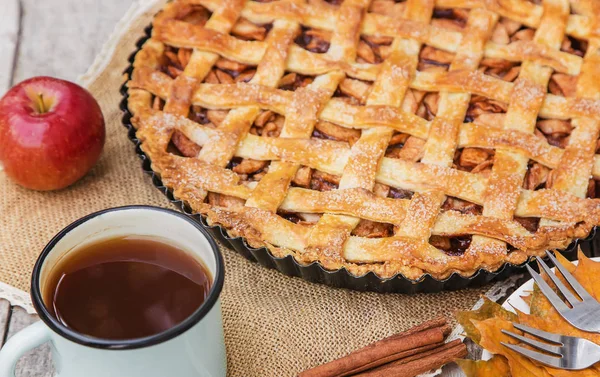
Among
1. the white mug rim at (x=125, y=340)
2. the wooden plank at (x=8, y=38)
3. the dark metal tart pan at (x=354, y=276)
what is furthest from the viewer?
the wooden plank at (x=8, y=38)

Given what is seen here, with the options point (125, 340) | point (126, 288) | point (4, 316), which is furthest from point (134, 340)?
point (4, 316)

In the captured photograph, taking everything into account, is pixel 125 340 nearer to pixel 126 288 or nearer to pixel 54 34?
pixel 126 288

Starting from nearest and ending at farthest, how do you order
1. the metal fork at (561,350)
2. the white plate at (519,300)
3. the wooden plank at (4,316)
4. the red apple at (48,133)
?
the metal fork at (561,350) → the white plate at (519,300) → the wooden plank at (4,316) → the red apple at (48,133)

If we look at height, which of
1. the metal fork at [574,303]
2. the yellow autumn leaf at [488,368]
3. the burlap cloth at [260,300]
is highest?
the metal fork at [574,303]

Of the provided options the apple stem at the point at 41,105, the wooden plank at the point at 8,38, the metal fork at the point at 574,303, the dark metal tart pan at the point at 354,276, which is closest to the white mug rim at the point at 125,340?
the dark metal tart pan at the point at 354,276

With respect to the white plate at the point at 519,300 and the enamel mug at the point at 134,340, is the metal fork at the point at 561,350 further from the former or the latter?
the enamel mug at the point at 134,340

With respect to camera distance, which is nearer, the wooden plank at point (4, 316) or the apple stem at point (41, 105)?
the wooden plank at point (4, 316)

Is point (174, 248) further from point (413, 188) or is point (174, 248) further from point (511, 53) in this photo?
point (511, 53)

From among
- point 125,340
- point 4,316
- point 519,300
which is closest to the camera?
point 125,340

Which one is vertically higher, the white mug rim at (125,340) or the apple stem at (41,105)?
the white mug rim at (125,340)
